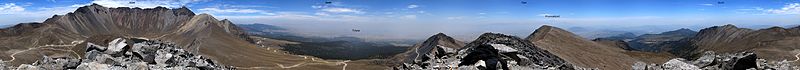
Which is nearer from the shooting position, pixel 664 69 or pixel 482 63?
pixel 482 63

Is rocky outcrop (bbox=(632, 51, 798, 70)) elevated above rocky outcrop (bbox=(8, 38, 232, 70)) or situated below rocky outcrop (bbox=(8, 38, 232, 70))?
below

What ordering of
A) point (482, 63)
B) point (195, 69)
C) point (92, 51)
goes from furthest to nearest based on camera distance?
point (92, 51)
point (195, 69)
point (482, 63)

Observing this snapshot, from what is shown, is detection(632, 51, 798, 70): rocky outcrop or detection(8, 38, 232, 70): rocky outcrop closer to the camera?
detection(632, 51, 798, 70): rocky outcrop

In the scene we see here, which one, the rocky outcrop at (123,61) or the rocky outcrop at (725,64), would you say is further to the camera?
the rocky outcrop at (123,61)

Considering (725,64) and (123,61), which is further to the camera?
(123,61)

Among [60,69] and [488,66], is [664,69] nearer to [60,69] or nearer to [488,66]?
[488,66]

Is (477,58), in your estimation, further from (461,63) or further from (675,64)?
Answer: (675,64)

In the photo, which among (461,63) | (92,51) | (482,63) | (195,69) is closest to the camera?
(482,63)

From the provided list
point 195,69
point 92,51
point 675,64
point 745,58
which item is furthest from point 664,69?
point 92,51

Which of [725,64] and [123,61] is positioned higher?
[123,61]

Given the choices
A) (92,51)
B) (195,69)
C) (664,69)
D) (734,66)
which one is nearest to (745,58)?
(734,66)

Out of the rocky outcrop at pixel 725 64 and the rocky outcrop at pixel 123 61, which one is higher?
the rocky outcrop at pixel 123 61
